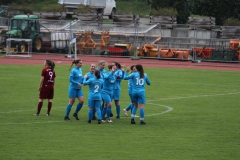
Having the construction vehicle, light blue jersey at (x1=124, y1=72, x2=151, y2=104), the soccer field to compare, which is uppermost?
the construction vehicle

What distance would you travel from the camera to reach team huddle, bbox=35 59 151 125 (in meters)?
18.7

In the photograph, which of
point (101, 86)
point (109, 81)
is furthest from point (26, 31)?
point (101, 86)

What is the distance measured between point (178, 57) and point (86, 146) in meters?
26.5

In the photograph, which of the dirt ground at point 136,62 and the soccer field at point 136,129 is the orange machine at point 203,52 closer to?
the dirt ground at point 136,62

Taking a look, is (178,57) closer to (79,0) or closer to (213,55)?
(213,55)

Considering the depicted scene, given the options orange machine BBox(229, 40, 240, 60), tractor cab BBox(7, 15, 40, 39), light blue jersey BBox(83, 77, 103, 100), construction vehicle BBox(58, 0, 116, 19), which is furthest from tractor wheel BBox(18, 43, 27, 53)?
light blue jersey BBox(83, 77, 103, 100)

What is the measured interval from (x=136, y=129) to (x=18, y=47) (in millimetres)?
25556

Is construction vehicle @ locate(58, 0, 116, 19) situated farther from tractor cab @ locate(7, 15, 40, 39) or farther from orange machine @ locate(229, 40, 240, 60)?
orange machine @ locate(229, 40, 240, 60)

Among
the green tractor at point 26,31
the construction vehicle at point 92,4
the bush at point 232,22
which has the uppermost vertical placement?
the construction vehicle at point 92,4

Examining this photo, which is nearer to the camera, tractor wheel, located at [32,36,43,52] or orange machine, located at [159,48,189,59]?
orange machine, located at [159,48,189,59]

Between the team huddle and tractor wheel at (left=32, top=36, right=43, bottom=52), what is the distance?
76.5ft

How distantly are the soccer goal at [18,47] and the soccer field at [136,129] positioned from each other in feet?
38.8

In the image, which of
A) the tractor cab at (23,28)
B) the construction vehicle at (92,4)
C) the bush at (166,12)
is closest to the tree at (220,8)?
the bush at (166,12)

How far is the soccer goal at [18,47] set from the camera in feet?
135
